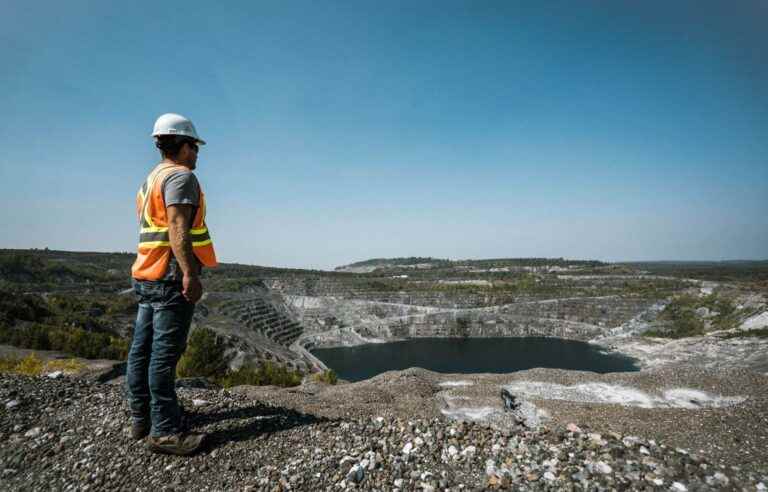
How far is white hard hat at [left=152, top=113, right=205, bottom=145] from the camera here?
11.7 ft

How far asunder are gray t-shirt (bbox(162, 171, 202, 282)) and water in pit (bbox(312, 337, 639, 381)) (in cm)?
4385

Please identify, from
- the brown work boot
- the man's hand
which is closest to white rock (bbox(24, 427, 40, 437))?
the brown work boot

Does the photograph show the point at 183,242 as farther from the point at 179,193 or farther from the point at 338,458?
the point at 338,458

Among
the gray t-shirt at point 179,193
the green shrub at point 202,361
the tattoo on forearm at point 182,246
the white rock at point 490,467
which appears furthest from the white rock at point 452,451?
the green shrub at point 202,361

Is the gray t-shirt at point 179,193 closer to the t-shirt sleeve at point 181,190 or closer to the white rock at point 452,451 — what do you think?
the t-shirt sleeve at point 181,190

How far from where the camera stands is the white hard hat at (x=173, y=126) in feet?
11.7

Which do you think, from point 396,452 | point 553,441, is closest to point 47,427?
point 396,452

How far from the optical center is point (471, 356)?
57500mm

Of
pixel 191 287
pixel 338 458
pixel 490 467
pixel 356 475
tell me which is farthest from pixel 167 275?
pixel 490 467

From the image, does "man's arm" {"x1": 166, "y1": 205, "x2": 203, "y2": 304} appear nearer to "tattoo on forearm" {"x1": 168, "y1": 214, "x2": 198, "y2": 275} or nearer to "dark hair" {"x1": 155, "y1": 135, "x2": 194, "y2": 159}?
"tattoo on forearm" {"x1": 168, "y1": 214, "x2": 198, "y2": 275}

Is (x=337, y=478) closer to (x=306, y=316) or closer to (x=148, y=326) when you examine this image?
(x=148, y=326)

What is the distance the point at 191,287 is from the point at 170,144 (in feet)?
4.61

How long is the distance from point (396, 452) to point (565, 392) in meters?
10.6

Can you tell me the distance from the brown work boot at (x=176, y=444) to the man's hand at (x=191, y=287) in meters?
1.23
